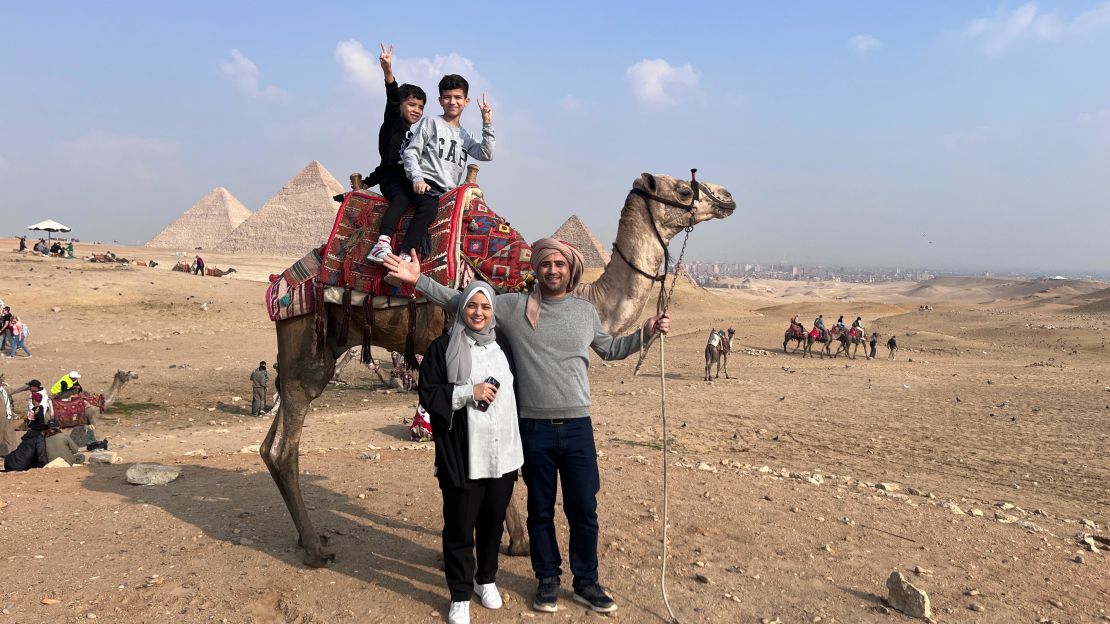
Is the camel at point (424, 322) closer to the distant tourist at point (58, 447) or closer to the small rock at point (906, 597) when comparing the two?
the small rock at point (906, 597)

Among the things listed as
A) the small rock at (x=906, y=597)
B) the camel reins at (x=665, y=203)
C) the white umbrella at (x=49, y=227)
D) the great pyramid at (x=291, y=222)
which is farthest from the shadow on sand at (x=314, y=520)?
the great pyramid at (x=291, y=222)

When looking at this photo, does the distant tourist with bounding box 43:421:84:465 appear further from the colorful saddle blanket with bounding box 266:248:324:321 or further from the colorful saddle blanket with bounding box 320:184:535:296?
the colorful saddle blanket with bounding box 320:184:535:296

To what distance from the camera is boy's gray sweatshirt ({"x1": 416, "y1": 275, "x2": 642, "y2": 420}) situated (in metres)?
3.68

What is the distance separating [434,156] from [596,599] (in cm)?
321

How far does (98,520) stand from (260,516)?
124 centimetres

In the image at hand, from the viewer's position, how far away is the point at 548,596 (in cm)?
386

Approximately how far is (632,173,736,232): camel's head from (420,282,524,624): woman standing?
7.63 ft

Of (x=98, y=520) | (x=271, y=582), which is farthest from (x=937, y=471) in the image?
(x=98, y=520)

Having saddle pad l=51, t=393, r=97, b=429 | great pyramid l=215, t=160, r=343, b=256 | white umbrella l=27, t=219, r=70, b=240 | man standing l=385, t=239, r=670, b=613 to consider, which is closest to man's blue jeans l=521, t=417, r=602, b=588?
man standing l=385, t=239, r=670, b=613

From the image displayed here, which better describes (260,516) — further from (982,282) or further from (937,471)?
(982,282)

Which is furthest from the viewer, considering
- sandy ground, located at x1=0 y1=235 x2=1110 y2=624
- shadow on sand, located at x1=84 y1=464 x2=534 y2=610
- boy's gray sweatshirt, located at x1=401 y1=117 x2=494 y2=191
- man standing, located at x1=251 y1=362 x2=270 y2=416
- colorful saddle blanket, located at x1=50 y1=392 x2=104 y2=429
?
man standing, located at x1=251 y1=362 x2=270 y2=416

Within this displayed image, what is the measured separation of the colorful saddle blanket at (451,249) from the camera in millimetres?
4516

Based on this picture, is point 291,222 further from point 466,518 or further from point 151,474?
point 466,518

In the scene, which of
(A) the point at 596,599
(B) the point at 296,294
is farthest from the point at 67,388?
(A) the point at 596,599
